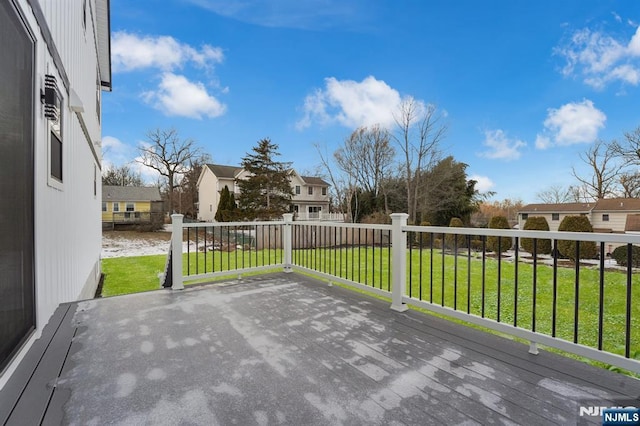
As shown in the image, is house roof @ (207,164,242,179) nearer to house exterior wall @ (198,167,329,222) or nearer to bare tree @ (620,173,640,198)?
house exterior wall @ (198,167,329,222)

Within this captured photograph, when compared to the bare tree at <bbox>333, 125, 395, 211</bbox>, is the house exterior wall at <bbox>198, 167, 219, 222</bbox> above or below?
below

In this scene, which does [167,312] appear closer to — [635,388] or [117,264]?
[635,388]

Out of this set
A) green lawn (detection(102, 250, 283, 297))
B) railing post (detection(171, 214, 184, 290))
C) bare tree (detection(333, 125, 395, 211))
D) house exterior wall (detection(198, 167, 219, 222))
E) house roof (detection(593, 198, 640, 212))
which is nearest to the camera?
railing post (detection(171, 214, 184, 290))

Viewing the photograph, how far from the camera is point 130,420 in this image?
4.78 feet

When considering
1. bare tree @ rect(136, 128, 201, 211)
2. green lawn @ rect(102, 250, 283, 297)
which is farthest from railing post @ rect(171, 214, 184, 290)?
bare tree @ rect(136, 128, 201, 211)

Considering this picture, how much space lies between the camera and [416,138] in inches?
743

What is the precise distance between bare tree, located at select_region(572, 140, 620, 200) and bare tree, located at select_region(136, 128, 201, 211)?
2996 centimetres

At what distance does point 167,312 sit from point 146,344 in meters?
0.79

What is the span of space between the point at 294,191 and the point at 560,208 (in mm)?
19835

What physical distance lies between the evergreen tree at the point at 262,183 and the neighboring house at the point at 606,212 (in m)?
18.9

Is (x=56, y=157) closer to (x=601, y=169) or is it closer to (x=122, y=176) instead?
(x=601, y=169)

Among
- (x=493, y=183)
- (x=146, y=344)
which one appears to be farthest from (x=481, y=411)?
(x=493, y=183)

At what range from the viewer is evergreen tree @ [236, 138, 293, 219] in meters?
20.0

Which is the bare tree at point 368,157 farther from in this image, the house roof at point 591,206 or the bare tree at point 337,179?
the house roof at point 591,206
